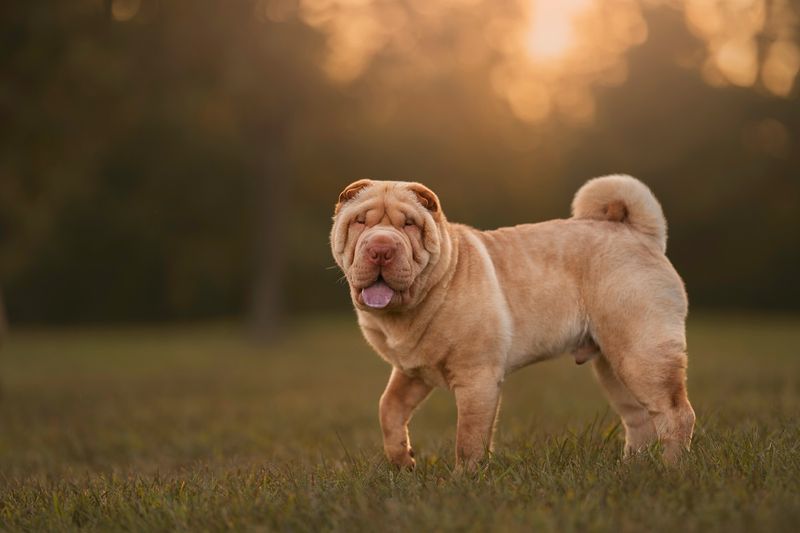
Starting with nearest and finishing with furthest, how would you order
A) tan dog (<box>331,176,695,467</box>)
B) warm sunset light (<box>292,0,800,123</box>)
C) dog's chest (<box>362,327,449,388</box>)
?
tan dog (<box>331,176,695,467</box>) < dog's chest (<box>362,327,449,388</box>) < warm sunset light (<box>292,0,800,123</box>)

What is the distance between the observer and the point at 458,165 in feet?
81.7

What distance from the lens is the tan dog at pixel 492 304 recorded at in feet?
14.2

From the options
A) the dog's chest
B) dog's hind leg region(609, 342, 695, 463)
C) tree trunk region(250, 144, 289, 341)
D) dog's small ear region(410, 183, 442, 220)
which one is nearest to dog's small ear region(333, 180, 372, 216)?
dog's small ear region(410, 183, 442, 220)

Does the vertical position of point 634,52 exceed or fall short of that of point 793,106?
it exceeds it

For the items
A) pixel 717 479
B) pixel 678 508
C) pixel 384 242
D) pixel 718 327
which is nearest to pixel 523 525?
pixel 678 508

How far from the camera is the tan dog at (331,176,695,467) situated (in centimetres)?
434

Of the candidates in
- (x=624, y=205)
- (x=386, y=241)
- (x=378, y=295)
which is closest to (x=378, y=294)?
(x=378, y=295)

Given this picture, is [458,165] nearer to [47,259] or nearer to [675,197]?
[675,197]

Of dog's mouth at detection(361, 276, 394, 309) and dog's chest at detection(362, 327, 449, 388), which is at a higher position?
dog's mouth at detection(361, 276, 394, 309)

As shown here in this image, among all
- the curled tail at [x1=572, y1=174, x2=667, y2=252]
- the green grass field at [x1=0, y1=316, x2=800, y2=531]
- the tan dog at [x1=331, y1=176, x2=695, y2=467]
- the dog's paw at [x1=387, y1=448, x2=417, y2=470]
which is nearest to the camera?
the green grass field at [x1=0, y1=316, x2=800, y2=531]

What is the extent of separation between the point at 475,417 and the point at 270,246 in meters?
16.5

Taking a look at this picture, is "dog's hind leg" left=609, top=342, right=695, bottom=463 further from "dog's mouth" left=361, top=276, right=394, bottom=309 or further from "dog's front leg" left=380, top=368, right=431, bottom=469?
"dog's mouth" left=361, top=276, right=394, bottom=309

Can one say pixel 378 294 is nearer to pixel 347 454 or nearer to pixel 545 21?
pixel 347 454

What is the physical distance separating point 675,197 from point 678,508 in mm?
26083
